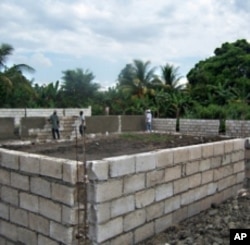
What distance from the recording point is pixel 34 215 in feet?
14.2

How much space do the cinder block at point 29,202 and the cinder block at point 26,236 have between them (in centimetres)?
26

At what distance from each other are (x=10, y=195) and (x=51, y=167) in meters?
0.88

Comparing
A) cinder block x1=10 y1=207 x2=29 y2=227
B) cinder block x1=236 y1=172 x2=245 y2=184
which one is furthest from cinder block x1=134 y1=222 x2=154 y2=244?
cinder block x1=236 y1=172 x2=245 y2=184

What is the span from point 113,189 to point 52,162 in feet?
2.37

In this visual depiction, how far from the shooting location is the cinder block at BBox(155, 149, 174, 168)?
4.71 m

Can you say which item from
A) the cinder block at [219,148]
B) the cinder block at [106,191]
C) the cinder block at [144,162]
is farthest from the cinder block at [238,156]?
the cinder block at [106,191]

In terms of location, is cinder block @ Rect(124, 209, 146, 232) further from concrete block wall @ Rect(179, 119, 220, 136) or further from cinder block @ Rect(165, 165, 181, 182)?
concrete block wall @ Rect(179, 119, 220, 136)

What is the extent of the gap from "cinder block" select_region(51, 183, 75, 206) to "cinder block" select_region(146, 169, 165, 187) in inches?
40.7

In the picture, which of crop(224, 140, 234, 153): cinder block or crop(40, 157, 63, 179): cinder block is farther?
crop(224, 140, 234, 153): cinder block

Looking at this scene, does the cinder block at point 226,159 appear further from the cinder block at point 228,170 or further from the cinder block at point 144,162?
the cinder block at point 144,162

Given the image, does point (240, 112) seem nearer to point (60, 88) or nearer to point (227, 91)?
point (227, 91)

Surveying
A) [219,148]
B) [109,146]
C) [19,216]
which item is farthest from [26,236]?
[109,146]

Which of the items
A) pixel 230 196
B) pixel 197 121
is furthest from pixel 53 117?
pixel 230 196

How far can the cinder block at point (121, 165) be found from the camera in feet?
13.3
